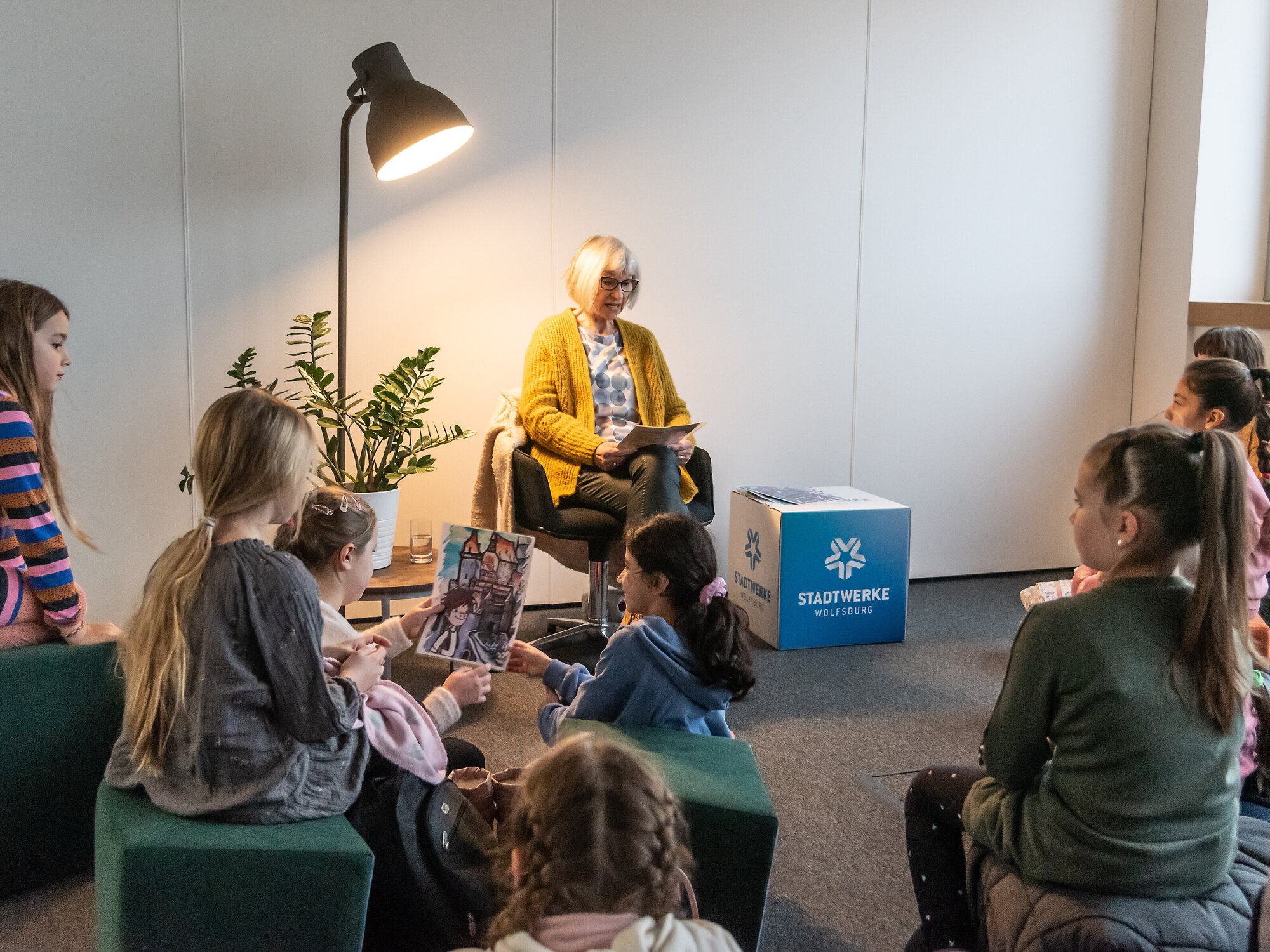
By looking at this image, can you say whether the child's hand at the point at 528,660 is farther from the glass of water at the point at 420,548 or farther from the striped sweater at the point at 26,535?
the glass of water at the point at 420,548

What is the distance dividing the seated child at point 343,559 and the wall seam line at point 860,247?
8.79 ft

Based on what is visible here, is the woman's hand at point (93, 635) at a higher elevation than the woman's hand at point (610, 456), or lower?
lower

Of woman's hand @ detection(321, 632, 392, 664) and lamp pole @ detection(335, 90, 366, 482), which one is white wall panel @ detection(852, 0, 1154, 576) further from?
woman's hand @ detection(321, 632, 392, 664)

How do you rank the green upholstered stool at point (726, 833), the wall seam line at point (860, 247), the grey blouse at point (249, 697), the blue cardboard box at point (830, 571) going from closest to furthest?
the grey blouse at point (249, 697)
the green upholstered stool at point (726, 833)
the blue cardboard box at point (830, 571)
the wall seam line at point (860, 247)

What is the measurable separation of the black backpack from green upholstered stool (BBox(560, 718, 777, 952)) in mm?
249

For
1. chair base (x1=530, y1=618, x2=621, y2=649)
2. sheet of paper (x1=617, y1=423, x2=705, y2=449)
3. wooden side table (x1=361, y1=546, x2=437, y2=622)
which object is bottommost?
chair base (x1=530, y1=618, x2=621, y2=649)

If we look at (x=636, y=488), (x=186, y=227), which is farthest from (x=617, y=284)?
(x=186, y=227)

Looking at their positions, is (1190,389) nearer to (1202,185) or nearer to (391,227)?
(1202,185)

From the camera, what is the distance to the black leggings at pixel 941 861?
172cm

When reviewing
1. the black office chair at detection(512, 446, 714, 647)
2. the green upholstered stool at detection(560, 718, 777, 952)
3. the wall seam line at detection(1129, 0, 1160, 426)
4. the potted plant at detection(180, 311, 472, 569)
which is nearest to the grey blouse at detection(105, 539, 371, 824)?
the green upholstered stool at detection(560, 718, 777, 952)

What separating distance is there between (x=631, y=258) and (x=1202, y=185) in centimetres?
255

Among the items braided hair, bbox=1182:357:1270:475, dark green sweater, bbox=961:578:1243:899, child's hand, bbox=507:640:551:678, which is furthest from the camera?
braided hair, bbox=1182:357:1270:475

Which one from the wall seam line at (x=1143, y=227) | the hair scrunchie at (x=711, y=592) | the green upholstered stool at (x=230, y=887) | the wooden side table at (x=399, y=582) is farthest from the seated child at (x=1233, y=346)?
the green upholstered stool at (x=230, y=887)

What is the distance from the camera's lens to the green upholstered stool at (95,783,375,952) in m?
1.46
